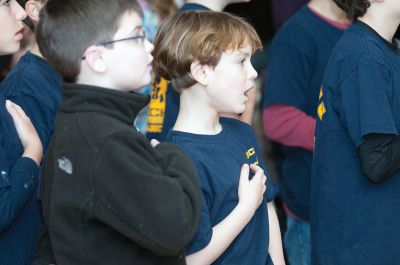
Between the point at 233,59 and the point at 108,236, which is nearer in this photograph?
the point at 108,236

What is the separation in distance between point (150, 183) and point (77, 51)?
419 mm

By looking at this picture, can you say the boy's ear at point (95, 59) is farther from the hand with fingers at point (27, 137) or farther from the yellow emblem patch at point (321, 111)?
the yellow emblem patch at point (321, 111)

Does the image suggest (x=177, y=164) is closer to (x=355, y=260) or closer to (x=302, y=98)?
(x=355, y=260)

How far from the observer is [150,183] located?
4.88ft

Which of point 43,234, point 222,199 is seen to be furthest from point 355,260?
point 43,234

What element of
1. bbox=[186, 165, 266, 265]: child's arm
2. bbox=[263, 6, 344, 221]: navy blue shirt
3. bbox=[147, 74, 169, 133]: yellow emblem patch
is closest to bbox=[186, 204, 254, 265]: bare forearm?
bbox=[186, 165, 266, 265]: child's arm

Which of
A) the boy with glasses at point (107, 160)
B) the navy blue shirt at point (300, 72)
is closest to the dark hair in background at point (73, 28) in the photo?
the boy with glasses at point (107, 160)

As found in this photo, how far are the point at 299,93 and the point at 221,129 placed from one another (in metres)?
0.94

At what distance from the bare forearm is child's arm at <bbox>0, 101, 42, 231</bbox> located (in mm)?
552

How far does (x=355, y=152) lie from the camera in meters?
2.12

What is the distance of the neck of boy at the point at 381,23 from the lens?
2.18m

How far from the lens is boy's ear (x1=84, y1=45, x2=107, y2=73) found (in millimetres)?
1642

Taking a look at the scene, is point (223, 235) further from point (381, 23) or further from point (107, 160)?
point (381, 23)

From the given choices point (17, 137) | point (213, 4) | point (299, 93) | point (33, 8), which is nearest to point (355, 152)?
point (299, 93)
